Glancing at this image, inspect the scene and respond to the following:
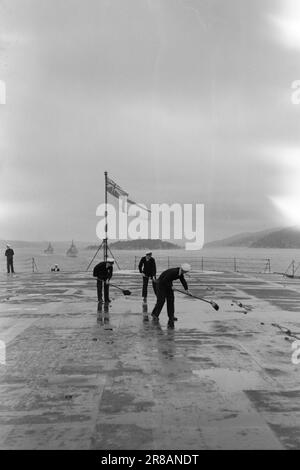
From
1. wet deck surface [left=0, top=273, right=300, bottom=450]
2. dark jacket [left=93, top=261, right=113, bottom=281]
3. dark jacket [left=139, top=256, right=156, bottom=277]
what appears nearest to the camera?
wet deck surface [left=0, top=273, right=300, bottom=450]

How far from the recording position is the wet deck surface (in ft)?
16.3

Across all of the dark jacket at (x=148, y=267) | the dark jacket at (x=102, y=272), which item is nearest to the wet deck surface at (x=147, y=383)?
the dark jacket at (x=102, y=272)

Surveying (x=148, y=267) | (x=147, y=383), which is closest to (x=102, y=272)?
(x=148, y=267)

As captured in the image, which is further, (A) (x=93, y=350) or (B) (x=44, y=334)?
(B) (x=44, y=334)

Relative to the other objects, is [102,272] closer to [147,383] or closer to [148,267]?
[148,267]

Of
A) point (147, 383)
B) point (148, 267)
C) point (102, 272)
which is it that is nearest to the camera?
point (147, 383)

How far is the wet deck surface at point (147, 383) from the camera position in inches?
196

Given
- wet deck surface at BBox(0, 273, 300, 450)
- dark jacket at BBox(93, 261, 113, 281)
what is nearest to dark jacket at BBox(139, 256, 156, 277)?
dark jacket at BBox(93, 261, 113, 281)

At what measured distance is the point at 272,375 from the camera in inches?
291

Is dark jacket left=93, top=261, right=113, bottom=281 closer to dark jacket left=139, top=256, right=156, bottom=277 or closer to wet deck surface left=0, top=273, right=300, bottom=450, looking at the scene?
dark jacket left=139, top=256, right=156, bottom=277

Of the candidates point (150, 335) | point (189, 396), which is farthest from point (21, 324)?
point (189, 396)

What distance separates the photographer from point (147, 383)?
688cm

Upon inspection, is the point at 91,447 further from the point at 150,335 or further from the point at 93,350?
the point at 150,335
